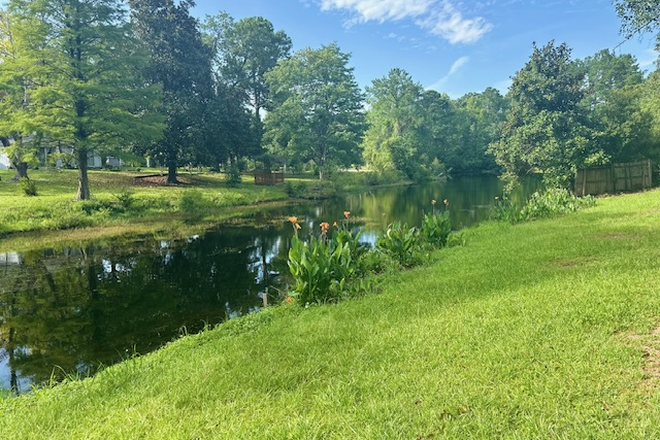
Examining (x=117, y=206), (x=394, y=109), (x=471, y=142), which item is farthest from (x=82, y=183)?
(x=471, y=142)

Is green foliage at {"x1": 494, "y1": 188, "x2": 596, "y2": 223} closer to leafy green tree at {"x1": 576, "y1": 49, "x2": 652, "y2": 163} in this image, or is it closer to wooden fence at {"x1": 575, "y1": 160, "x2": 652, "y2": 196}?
wooden fence at {"x1": 575, "y1": 160, "x2": 652, "y2": 196}

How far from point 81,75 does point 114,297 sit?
1911 cm

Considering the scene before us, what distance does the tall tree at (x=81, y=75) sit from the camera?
66.0 ft

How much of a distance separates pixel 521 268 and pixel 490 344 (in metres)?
3.42

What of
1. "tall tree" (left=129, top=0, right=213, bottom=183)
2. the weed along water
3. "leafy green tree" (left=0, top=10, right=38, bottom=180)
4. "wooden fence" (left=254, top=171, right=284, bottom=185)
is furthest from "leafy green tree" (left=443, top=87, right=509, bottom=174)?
"leafy green tree" (left=0, top=10, right=38, bottom=180)

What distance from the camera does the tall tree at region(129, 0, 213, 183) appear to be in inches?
1244

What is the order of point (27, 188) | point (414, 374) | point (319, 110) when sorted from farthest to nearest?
1. point (319, 110)
2. point (27, 188)
3. point (414, 374)

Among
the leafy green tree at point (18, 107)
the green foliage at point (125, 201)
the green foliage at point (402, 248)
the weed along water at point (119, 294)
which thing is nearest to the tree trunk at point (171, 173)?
the green foliage at point (125, 201)

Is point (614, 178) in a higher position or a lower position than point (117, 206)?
higher

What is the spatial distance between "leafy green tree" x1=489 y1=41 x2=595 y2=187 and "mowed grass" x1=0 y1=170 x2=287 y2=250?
64.2 feet

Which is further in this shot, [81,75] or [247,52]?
[247,52]

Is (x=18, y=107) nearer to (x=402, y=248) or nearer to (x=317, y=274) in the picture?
(x=317, y=274)

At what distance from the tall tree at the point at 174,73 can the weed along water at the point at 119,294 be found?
17.3 meters

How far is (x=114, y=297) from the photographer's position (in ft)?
30.3
